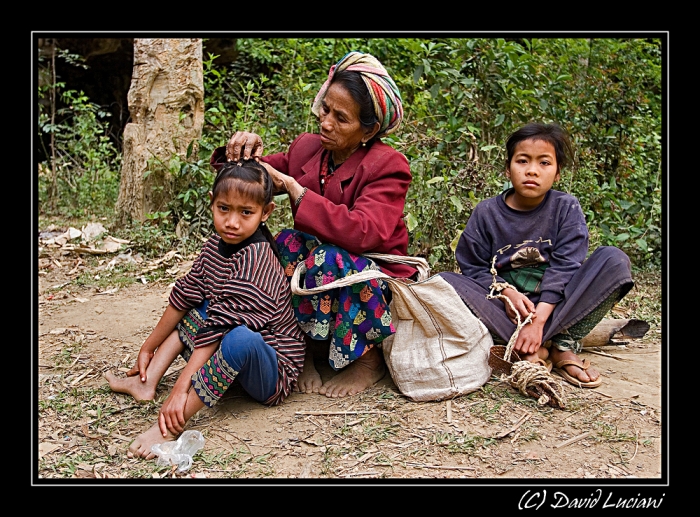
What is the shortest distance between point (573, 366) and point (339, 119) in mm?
1563

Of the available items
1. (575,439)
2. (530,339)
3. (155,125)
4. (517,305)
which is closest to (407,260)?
(517,305)

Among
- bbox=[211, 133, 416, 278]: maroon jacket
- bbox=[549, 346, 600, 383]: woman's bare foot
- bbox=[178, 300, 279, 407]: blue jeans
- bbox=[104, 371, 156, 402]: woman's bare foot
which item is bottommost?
bbox=[104, 371, 156, 402]: woman's bare foot

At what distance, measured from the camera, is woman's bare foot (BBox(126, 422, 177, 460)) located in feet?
8.18

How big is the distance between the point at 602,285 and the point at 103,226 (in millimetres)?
4340

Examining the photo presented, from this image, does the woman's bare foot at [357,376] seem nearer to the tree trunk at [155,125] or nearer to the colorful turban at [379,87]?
the colorful turban at [379,87]

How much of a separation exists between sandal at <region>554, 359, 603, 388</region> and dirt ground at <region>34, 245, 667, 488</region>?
5 cm

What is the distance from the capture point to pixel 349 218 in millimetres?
2785

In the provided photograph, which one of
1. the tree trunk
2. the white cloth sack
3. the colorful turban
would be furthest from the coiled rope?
the tree trunk

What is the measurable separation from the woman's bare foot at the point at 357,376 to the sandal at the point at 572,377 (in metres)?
0.84

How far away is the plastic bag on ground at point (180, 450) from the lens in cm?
243

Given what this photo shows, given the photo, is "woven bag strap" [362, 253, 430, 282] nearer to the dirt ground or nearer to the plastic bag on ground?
the dirt ground

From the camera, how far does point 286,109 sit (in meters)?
6.33

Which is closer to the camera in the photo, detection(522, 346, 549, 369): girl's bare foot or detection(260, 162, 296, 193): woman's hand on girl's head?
detection(260, 162, 296, 193): woman's hand on girl's head

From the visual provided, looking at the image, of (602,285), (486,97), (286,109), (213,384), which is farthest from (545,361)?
(286,109)
